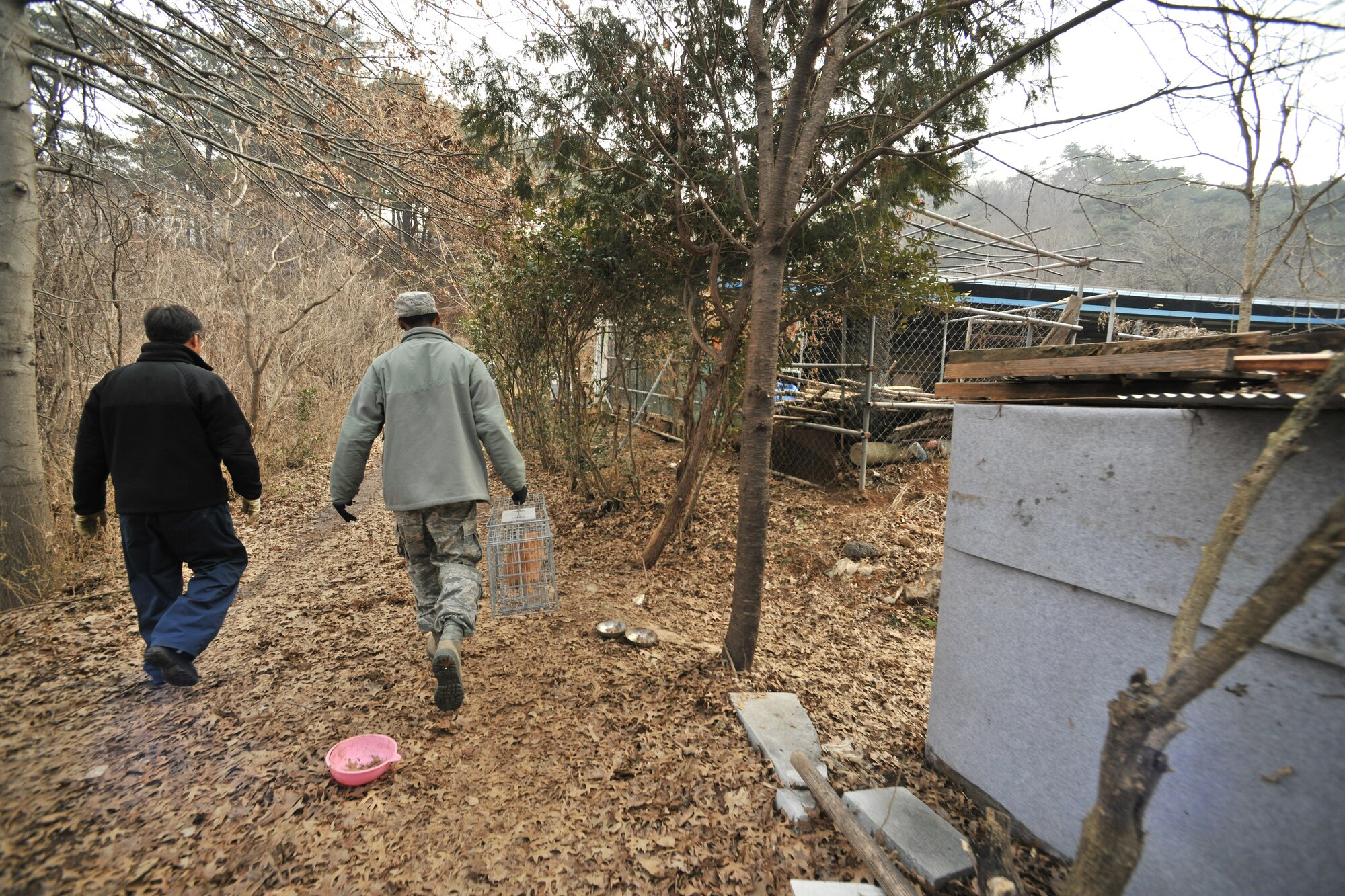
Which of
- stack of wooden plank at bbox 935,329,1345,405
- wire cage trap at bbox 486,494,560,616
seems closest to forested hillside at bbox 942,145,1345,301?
stack of wooden plank at bbox 935,329,1345,405

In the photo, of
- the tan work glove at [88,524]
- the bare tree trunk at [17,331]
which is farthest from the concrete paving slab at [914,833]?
the bare tree trunk at [17,331]

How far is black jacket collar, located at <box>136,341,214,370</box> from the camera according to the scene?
3.07 metres

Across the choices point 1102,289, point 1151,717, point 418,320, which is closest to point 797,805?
point 1151,717

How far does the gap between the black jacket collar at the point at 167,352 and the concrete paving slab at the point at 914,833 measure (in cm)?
364

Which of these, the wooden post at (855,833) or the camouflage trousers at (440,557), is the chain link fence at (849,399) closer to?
the camouflage trousers at (440,557)

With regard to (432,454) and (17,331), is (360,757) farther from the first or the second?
(17,331)

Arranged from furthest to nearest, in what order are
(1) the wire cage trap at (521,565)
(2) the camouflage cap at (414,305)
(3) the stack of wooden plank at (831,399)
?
1. (3) the stack of wooden plank at (831,399)
2. (1) the wire cage trap at (521,565)
3. (2) the camouflage cap at (414,305)

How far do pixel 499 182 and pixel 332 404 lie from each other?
8.31 m

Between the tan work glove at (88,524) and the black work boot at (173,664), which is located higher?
the tan work glove at (88,524)

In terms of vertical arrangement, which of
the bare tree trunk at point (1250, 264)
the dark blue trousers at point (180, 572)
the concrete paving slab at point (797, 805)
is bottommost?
the concrete paving slab at point (797, 805)

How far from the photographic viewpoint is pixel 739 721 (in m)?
2.84

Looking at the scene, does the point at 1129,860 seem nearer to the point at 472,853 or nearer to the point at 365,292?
the point at 472,853

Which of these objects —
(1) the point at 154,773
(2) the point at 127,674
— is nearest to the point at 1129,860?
(1) the point at 154,773

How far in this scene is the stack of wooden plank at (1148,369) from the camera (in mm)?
1552
